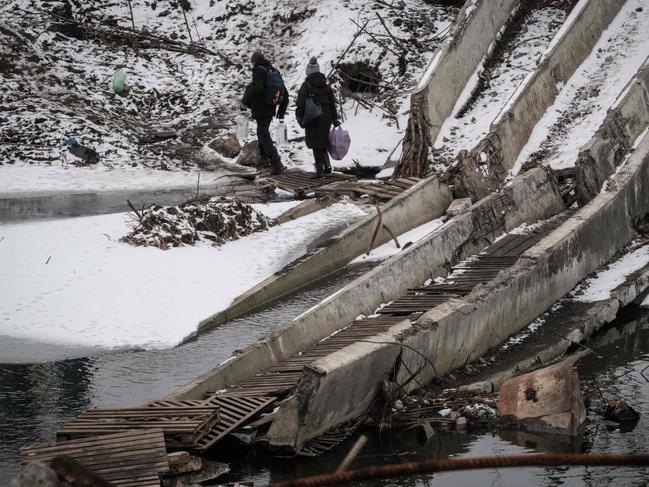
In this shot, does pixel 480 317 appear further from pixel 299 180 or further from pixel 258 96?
pixel 258 96

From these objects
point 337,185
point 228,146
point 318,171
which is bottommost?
point 337,185

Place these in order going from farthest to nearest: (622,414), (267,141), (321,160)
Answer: (267,141), (321,160), (622,414)

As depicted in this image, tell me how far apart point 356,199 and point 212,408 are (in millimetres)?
7682

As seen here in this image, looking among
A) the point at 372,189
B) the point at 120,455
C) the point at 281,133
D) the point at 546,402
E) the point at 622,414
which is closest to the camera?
the point at 120,455

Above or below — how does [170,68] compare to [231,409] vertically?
above

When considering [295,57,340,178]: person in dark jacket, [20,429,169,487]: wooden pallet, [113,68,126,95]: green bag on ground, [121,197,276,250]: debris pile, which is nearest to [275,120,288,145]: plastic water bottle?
[295,57,340,178]: person in dark jacket

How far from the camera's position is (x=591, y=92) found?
16.2 metres

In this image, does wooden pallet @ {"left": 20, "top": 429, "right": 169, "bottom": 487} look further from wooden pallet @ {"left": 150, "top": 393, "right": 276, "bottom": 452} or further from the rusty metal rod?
the rusty metal rod

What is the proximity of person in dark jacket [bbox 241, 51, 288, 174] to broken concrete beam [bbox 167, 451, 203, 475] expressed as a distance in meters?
9.84

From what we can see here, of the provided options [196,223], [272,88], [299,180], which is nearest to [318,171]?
[299,180]

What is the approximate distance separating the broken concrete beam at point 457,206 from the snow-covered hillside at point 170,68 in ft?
11.8

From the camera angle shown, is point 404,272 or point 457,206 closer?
point 404,272

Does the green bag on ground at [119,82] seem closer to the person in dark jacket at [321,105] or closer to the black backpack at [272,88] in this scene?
the black backpack at [272,88]

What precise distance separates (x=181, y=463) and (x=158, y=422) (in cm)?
51
